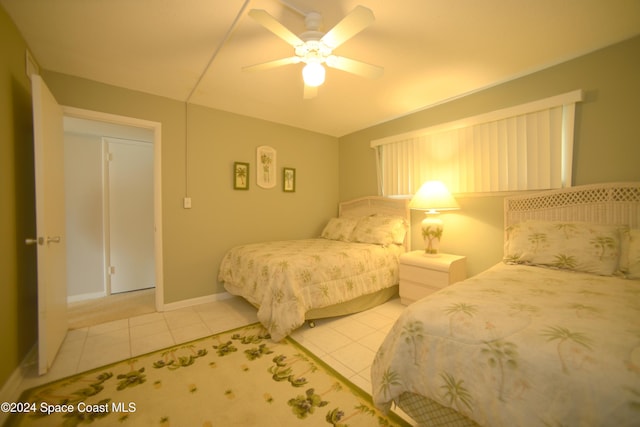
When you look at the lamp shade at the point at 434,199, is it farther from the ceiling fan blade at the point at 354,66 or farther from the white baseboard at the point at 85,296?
the white baseboard at the point at 85,296


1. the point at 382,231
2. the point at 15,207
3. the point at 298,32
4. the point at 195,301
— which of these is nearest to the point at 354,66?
the point at 298,32

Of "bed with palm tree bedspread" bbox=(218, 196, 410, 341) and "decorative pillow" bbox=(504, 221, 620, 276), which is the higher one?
"decorative pillow" bbox=(504, 221, 620, 276)

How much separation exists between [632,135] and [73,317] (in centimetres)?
519

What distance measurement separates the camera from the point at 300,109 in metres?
3.28

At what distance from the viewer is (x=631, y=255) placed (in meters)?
1.68

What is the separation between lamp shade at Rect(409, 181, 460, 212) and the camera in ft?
8.89

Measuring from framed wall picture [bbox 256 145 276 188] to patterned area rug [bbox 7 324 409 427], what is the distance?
2.16m

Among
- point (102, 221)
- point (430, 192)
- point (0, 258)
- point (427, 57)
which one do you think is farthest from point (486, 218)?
point (102, 221)

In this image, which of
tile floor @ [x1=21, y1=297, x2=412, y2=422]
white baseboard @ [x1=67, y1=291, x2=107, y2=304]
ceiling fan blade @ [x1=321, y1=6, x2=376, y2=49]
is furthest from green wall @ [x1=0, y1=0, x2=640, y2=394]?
ceiling fan blade @ [x1=321, y1=6, x2=376, y2=49]

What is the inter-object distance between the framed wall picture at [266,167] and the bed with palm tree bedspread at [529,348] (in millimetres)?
2728

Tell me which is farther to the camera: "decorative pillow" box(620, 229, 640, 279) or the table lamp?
the table lamp

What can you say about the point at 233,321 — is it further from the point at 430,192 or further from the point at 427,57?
the point at 427,57

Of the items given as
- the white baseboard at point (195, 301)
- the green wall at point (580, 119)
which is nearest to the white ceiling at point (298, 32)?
the green wall at point (580, 119)

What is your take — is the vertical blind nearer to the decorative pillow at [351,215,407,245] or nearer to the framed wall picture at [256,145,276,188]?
the decorative pillow at [351,215,407,245]
